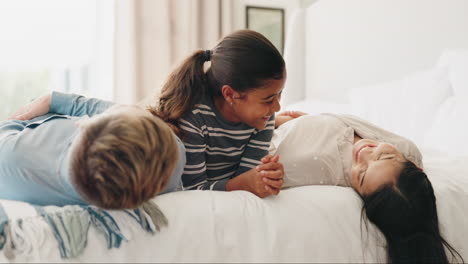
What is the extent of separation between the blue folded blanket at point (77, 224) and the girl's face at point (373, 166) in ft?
1.70

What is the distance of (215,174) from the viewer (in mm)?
1183

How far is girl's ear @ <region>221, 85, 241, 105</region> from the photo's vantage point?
104 centimetres

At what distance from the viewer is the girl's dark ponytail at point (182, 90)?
105 centimetres

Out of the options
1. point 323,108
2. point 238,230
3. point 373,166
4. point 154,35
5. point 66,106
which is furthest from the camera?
point 154,35

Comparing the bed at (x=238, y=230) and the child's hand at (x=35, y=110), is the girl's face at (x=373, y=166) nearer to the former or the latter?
the bed at (x=238, y=230)

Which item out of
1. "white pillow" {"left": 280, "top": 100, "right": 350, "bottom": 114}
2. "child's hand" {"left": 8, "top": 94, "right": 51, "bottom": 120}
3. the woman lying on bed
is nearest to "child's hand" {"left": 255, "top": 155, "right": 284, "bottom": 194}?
the woman lying on bed

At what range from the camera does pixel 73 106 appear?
1.09m

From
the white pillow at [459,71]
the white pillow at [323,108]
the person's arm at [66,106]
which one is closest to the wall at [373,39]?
the white pillow at [459,71]

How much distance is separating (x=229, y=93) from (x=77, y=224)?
1.76 feet

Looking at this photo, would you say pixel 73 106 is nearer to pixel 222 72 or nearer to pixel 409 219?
pixel 222 72

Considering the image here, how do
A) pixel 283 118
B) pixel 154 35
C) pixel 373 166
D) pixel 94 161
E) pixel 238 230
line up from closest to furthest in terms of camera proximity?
pixel 94 161 → pixel 238 230 → pixel 373 166 → pixel 283 118 → pixel 154 35

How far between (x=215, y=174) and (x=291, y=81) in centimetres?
163

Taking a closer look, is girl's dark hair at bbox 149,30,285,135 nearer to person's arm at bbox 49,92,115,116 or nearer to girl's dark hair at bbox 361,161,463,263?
person's arm at bbox 49,92,115,116

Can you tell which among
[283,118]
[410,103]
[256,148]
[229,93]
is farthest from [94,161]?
[410,103]
